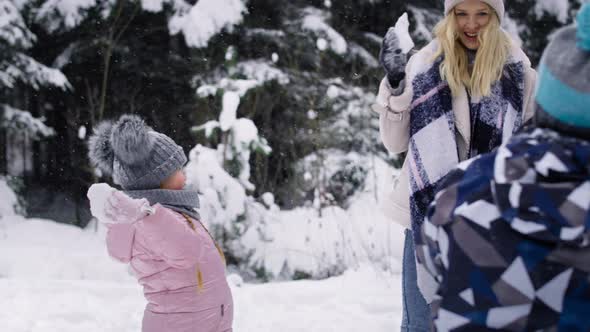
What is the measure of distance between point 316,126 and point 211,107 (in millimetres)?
1296

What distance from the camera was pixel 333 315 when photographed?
3.61 m

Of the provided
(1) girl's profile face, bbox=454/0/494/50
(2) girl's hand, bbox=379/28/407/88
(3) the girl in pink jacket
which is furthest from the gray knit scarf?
(1) girl's profile face, bbox=454/0/494/50

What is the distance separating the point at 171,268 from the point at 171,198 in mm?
266

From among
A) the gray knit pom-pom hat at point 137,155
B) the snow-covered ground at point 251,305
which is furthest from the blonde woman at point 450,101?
the snow-covered ground at point 251,305

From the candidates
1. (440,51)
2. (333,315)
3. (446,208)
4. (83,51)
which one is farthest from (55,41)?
(446,208)

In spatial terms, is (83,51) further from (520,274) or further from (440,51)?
(520,274)

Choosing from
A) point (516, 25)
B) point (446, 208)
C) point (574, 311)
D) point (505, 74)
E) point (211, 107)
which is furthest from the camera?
point (516, 25)

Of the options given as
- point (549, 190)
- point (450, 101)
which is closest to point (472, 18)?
point (450, 101)

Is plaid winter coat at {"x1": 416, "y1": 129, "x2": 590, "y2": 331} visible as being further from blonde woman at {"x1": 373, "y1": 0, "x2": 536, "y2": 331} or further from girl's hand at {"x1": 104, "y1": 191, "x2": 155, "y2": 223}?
girl's hand at {"x1": 104, "y1": 191, "x2": 155, "y2": 223}

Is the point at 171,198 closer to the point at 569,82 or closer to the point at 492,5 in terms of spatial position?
the point at 492,5

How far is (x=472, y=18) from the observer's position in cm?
215

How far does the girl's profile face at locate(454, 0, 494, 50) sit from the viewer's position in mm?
2146

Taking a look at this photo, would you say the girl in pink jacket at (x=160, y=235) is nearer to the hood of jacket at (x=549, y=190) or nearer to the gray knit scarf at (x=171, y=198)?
the gray knit scarf at (x=171, y=198)

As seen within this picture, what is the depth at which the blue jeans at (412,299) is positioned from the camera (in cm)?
219
